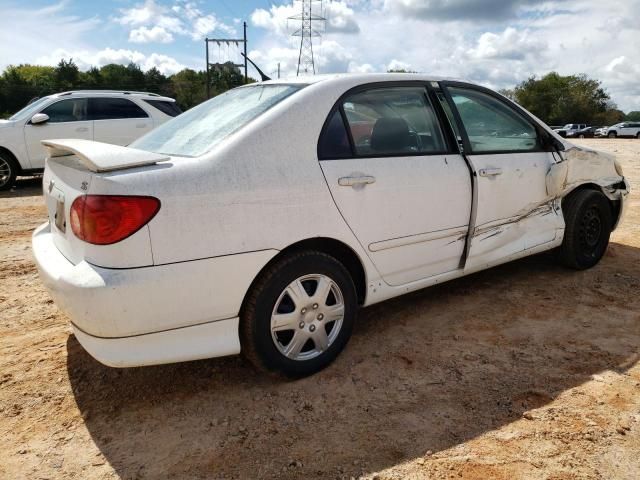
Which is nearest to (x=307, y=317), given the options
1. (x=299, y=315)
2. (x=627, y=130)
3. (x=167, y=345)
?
(x=299, y=315)

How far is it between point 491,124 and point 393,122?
0.94 meters

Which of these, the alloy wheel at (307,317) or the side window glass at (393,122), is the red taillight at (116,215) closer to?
the alloy wheel at (307,317)

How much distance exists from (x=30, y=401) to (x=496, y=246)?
2.99 meters

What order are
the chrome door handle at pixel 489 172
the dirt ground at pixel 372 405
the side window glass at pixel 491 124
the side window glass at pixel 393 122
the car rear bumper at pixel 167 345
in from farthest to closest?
the side window glass at pixel 491 124 < the chrome door handle at pixel 489 172 < the side window glass at pixel 393 122 < the car rear bumper at pixel 167 345 < the dirt ground at pixel 372 405

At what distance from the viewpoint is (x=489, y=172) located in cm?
336

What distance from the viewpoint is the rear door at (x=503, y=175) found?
3.37 m

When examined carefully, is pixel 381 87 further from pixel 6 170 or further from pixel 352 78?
pixel 6 170

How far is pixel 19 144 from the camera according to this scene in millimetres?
9062

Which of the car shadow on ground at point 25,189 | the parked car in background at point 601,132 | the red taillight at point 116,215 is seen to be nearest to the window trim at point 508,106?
the red taillight at point 116,215

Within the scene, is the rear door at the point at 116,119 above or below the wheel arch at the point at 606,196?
above

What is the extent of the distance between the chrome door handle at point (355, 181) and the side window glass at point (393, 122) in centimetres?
15

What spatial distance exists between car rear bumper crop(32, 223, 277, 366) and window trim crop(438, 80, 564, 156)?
1.62m

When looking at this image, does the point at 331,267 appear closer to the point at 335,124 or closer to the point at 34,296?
the point at 335,124

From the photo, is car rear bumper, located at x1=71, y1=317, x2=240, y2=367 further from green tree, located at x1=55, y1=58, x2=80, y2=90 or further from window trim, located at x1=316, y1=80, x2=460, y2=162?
green tree, located at x1=55, y1=58, x2=80, y2=90
